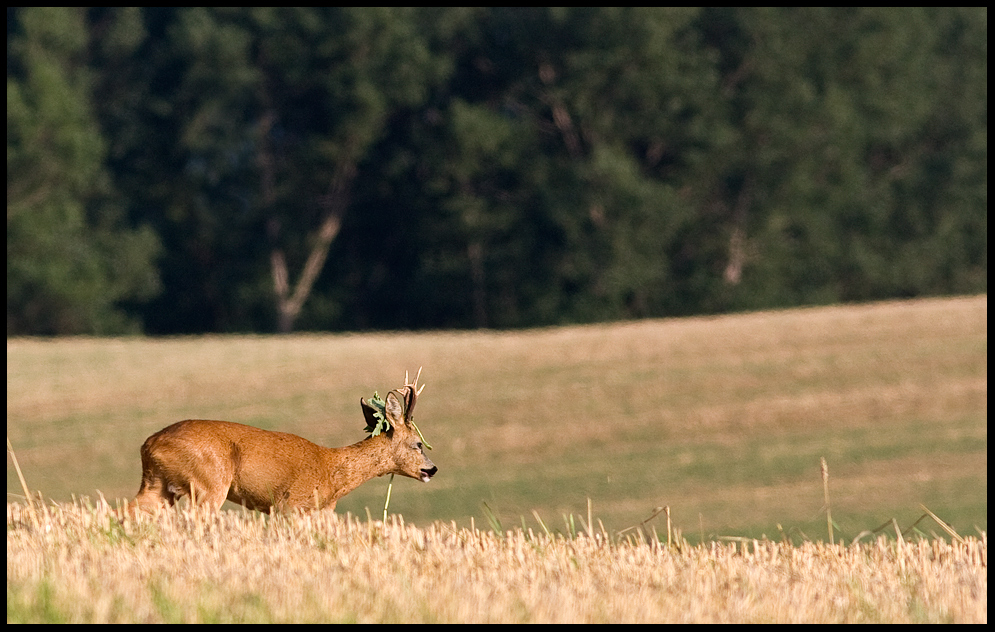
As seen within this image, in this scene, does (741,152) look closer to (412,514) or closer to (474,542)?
(412,514)

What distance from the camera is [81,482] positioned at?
16078 millimetres

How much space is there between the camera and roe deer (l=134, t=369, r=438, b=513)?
4.06 metres

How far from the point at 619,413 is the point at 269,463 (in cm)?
1507

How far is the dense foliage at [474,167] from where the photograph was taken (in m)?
42.5

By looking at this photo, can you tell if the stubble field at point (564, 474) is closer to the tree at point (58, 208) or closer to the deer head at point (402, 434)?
A: the deer head at point (402, 434)

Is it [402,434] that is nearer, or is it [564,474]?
[402,434]

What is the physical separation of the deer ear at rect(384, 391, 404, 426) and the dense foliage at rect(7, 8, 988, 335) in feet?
123

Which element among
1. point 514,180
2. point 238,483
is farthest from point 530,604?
point 514,180

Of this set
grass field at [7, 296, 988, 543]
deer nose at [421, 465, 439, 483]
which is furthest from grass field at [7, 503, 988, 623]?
grass field at [7, 296, 988, 543]

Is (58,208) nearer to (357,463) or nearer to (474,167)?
(474,167)

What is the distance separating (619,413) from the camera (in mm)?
18938

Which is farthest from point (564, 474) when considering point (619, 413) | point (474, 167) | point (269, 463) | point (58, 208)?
point (58, 208)

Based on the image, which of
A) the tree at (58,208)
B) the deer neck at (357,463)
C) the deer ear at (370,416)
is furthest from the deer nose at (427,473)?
the tree at (58,208)

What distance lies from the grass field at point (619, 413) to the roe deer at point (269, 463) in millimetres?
7945
